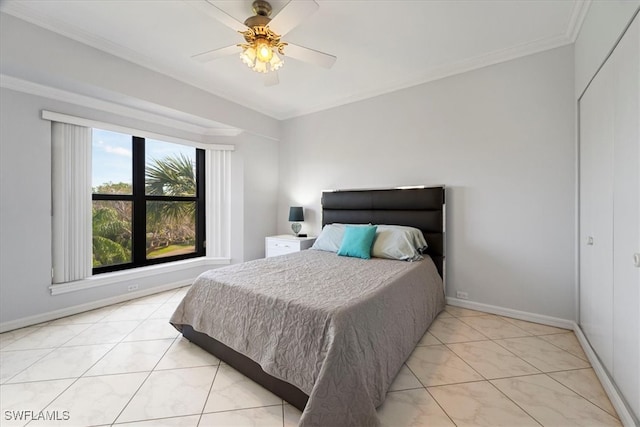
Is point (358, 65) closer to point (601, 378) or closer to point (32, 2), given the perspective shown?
point (32, 2)

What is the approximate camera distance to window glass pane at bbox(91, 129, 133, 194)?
9.96 feet

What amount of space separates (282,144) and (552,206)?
373cm

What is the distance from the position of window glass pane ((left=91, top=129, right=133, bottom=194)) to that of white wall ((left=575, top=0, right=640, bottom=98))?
14.8 ft

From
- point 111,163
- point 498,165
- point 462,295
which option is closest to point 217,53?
point 111,163

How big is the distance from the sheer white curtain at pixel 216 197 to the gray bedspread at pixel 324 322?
1.88m

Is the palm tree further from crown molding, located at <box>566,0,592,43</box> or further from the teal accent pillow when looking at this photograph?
crown molding, located at <box>566,0,592,43</box>

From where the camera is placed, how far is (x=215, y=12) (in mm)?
1622

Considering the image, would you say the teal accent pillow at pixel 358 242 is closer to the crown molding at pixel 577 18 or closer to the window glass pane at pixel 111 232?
the crown molding at pixel 577 18

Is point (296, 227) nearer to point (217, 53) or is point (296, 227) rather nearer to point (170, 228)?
point (170, 228)

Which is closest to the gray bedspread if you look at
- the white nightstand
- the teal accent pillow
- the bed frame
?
the bed frame

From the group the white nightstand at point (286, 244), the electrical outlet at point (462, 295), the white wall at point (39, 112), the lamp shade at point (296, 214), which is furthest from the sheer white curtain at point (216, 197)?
the electrical outlet at point (462, 295)

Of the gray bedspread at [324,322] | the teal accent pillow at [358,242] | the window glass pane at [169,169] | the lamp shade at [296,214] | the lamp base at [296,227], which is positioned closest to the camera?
the gray bedspread at [324,322]

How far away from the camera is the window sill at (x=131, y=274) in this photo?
268 cm

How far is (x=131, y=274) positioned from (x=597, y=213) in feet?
15.0
